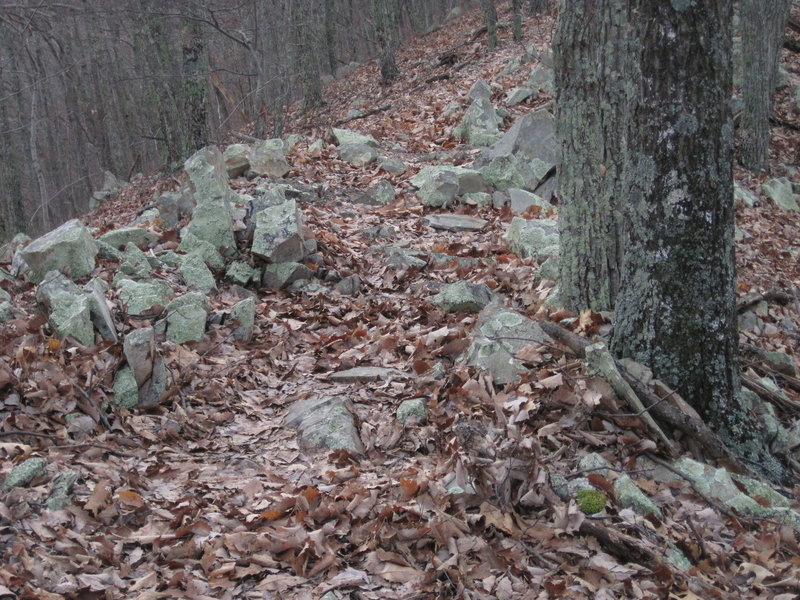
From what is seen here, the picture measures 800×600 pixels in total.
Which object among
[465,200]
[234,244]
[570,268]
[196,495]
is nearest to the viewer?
[196,495]

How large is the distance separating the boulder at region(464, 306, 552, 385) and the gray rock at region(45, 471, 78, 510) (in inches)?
92.3

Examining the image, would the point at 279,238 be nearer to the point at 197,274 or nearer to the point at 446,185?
the point at 197,274

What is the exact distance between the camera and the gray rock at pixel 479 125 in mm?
10828

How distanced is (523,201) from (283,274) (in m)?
3.48

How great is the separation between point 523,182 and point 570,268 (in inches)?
169

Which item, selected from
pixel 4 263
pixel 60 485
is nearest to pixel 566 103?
pixel 60 485

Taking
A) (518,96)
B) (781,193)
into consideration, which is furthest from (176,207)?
(781,193)

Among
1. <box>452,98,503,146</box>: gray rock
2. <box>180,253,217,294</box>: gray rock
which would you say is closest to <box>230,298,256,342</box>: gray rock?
<box>180,253,217,294</box>: gray rock

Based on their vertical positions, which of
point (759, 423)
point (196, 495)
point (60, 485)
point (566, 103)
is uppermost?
point (566, 103)

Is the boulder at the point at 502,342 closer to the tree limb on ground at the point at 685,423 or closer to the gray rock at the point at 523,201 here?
the tree limb on ground at the point at 685,423

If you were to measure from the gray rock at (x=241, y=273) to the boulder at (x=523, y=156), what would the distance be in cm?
388

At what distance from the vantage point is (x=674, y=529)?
3207 millimetres

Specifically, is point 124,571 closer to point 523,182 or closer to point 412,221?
point 412,221

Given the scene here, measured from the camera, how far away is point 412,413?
4133 millimetres
